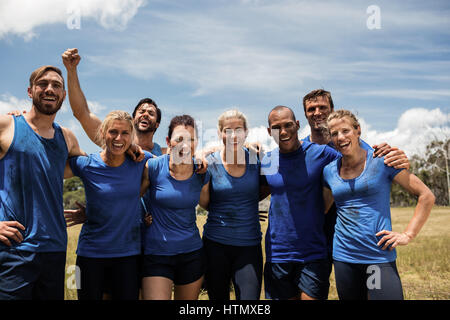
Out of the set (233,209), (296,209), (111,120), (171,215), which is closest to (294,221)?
(296,209)

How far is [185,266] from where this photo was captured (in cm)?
422

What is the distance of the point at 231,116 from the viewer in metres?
4.51

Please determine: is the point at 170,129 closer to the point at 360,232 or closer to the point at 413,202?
the point at 360,232

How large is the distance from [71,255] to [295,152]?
13342 millimetres

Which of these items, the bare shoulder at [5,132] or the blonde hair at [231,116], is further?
the blonde hair at [231,116]

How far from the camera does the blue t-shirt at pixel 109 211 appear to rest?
4.04m

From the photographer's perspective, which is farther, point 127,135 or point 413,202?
point 413,202

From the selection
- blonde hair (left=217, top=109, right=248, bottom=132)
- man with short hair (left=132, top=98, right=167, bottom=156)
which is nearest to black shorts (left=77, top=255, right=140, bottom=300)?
blonde hair (left=217, top=109, right=248, bottom=132)

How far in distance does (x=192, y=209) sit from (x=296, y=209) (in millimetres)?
1214

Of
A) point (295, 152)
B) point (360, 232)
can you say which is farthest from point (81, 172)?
point (360, 232)

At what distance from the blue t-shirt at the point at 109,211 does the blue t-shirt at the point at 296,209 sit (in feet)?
5.23

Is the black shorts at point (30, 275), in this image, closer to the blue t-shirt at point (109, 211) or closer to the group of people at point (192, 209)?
the group of people at point (192, 209)

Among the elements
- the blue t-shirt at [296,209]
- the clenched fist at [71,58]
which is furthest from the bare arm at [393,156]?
the clenched fist at [71,58]

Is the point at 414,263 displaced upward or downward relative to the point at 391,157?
downward
